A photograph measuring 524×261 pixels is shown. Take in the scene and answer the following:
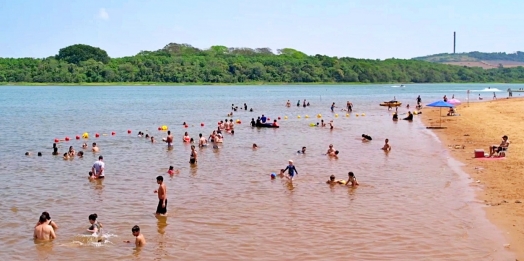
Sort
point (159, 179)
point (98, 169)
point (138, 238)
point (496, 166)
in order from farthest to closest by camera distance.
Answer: point (496, 166) < point (98, 169) < point (159, 179) < point (138, 238)

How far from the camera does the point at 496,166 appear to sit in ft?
76.2

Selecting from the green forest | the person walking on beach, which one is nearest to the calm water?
the person walking on beach

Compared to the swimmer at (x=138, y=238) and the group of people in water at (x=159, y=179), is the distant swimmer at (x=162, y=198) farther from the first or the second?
the swimmer at (x=138, y=238)

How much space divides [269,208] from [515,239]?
22.4ft

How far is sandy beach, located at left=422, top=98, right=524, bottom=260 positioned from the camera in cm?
1533

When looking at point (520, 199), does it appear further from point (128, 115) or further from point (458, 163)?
point (128, 115)

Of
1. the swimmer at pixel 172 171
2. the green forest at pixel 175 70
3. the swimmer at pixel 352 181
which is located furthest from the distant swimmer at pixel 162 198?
the green forest at pixel 175 70

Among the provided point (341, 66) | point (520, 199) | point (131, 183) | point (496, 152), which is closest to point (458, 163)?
point (496, 152)

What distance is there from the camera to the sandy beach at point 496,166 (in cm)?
1533

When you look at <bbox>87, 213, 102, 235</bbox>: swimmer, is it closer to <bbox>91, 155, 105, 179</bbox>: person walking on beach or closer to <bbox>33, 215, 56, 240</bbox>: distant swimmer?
<bbox>33, 215, 56, 240</bbox>: distant swimmer

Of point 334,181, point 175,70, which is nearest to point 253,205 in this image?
point 334,181

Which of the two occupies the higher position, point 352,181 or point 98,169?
point 98,169

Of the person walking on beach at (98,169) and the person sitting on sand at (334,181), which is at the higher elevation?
the person walking on beach at (98,169)

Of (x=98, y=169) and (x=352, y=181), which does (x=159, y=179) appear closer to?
(x=98, y=169)
